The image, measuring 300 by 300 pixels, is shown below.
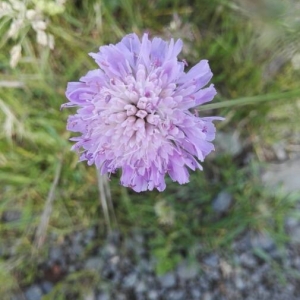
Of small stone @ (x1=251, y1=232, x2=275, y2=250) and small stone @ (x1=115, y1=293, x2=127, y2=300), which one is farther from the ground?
small stone @ (x1=251, y1=232, x2=275, y2=250)

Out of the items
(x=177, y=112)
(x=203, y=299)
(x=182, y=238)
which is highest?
(x=177, y=112)

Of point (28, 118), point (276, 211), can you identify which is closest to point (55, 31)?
point (28, 118)

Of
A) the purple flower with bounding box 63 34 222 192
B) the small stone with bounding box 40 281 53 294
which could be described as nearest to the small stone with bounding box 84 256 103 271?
the small stone with bounding box 40 281 53 294

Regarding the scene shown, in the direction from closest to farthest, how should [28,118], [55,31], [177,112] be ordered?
[177,112], [55,31], [28,118]

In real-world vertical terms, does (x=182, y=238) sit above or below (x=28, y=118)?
below

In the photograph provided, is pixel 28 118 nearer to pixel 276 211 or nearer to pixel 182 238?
pixel 182 238

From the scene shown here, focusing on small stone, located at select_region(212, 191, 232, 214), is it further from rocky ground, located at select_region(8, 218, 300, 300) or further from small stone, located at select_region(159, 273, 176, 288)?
small stone, located at select_region(159, 273, 176, 288)

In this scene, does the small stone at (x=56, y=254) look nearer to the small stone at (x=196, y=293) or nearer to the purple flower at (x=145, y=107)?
the small stone at (x=196, y=293)
